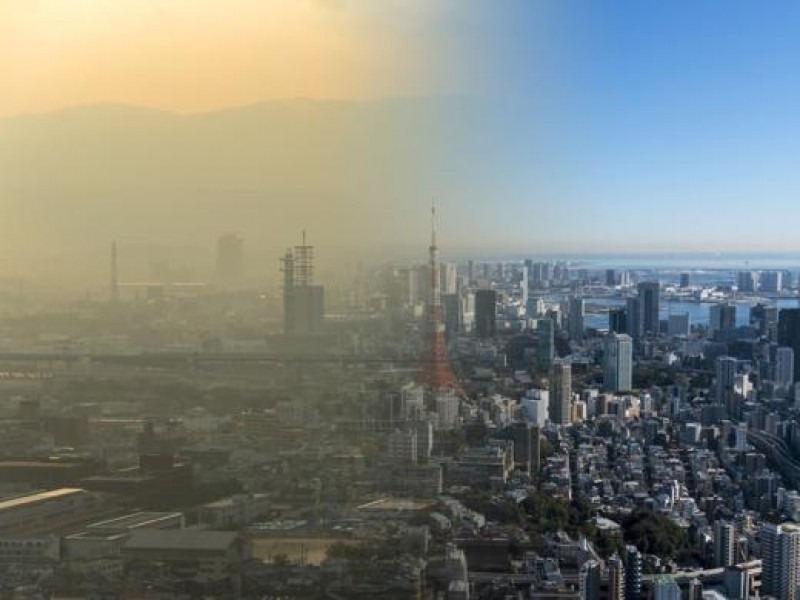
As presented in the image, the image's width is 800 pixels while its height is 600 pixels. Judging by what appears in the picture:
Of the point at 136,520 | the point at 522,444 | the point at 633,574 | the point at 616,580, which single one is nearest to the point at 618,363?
the point at 522,444

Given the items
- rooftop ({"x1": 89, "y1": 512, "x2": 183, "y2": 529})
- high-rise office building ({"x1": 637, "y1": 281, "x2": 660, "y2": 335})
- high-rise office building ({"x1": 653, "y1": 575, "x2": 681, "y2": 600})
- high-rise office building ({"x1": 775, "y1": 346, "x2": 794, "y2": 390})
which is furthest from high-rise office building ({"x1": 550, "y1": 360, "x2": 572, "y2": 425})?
rooftop ({"x1": 89, "y1": 512, "x2": 183, "y2": 529})

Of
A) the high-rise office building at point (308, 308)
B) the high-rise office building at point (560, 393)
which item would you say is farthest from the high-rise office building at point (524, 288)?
the high-rise office building at point (308, 308)

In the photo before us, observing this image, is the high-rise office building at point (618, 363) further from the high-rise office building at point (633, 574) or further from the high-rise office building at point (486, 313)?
the high-rise office building at point (633, 574)

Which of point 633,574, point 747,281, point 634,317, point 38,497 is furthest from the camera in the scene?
point 747,281

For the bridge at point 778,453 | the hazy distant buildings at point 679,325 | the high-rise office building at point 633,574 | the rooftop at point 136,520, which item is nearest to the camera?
the rooftop at point 136,520

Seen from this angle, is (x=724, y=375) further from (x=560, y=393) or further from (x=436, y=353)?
(x=436, y=353)

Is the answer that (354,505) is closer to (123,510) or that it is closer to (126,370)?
(123,510)

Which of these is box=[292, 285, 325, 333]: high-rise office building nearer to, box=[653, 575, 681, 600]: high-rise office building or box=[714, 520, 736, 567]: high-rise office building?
box=[653, 575, 681, 600]: high-rise office building
